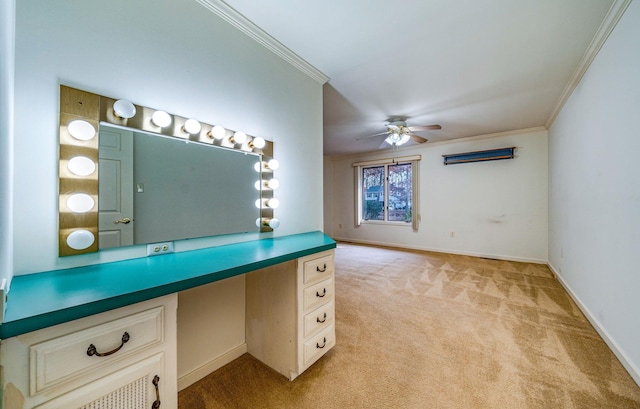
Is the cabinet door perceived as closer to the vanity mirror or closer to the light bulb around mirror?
the vanity mirror

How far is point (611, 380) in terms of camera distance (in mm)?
1450

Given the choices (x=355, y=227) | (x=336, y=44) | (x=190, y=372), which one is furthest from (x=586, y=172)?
(x=355, y=227)

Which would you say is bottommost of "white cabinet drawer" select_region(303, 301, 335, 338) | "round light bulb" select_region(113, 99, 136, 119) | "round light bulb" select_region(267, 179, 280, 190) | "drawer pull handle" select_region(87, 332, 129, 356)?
"white cabinet drawer" select_region(303, 301, 335, 338)

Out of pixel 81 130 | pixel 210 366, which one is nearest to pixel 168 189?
pixel 81 130

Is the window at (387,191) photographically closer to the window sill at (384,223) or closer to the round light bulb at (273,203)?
the window sill at (384,223)

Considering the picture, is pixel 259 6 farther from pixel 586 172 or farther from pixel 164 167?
pixel 586 172

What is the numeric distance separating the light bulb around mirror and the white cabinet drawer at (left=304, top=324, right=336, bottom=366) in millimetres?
1564

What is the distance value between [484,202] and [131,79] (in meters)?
5.35

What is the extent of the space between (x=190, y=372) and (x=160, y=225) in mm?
940

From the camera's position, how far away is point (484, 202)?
14.8 feet

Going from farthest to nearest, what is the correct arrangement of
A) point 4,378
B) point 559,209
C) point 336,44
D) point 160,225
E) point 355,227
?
point 355,227, point 559,209, point 336,44, point 160,225, point 4,378

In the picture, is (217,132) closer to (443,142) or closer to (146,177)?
(146,177)

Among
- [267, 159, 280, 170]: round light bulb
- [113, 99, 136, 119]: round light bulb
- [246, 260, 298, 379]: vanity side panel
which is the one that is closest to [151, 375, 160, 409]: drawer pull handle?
[246, 260, 298, 379]: vanity side panel

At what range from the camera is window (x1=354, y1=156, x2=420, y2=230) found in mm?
5422
